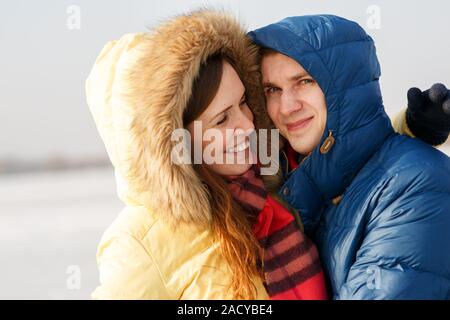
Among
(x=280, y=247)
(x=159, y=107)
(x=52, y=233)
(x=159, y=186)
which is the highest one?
(x=159, y=107)

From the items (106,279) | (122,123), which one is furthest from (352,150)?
(106,279)

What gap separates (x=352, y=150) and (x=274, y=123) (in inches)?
13.0

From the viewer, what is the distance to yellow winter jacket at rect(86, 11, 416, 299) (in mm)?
1571

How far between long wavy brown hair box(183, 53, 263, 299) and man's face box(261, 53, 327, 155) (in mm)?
198

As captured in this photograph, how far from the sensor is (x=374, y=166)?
1.66m

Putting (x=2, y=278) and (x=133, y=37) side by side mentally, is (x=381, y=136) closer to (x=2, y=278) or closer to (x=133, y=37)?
(x=133, y=37)

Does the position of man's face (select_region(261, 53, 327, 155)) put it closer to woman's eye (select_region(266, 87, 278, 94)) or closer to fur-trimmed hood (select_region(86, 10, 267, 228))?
woman's eye (select_region(266, 87, 278, 94))

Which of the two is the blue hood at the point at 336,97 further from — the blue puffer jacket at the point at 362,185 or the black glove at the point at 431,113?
the black glove at the point at 431,113


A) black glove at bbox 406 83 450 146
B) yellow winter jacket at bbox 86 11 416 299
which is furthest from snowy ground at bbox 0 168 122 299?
black glove at bbox 406 83 450 146

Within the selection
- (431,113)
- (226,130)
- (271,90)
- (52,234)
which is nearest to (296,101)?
(271,90)

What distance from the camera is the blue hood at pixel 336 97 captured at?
66.1 inches

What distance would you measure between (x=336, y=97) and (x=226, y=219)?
1.63 feet

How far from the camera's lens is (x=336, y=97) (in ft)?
5.52

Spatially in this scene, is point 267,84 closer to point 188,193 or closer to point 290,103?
point 290,103
